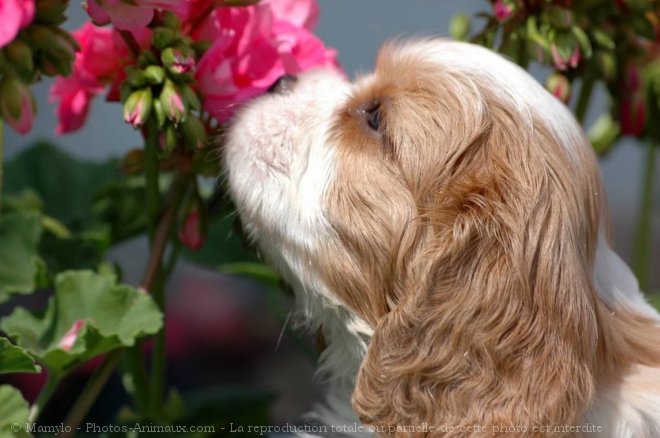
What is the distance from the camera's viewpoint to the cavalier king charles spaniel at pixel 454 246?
181 centimetres

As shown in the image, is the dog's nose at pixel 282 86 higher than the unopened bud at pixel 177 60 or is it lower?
lower

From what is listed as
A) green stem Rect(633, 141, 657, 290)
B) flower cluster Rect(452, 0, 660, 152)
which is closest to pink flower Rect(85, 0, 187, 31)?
flower cluster Rect(452, 0, 660, 152)

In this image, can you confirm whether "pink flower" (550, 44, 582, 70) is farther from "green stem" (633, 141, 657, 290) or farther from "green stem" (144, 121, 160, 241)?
"green stem" (144, 121, 160, 241)

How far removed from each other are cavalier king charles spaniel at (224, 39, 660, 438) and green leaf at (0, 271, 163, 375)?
0.89 ft

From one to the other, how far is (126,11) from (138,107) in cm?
17

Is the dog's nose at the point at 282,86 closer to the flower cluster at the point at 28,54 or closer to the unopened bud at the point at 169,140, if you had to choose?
the unopened bud at the point at 169,140

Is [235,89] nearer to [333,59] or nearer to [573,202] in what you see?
[333,59]

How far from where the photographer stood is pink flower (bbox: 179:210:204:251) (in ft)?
7.16

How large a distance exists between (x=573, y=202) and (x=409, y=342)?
0.37 metres

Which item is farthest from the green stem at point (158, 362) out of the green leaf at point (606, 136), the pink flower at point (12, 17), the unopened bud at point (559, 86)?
the green leaf at point (606, 136)

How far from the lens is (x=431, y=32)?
2.32 metres

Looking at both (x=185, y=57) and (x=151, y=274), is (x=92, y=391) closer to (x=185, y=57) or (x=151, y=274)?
(x=151, y=274)

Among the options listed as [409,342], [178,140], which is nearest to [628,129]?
[409,342]

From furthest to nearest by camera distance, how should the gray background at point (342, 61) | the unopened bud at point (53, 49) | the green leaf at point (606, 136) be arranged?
1. the gray background at point (342, 61)
2. the green leaf at point (606, 136)
3. the unopened bud at point (53, 49)
